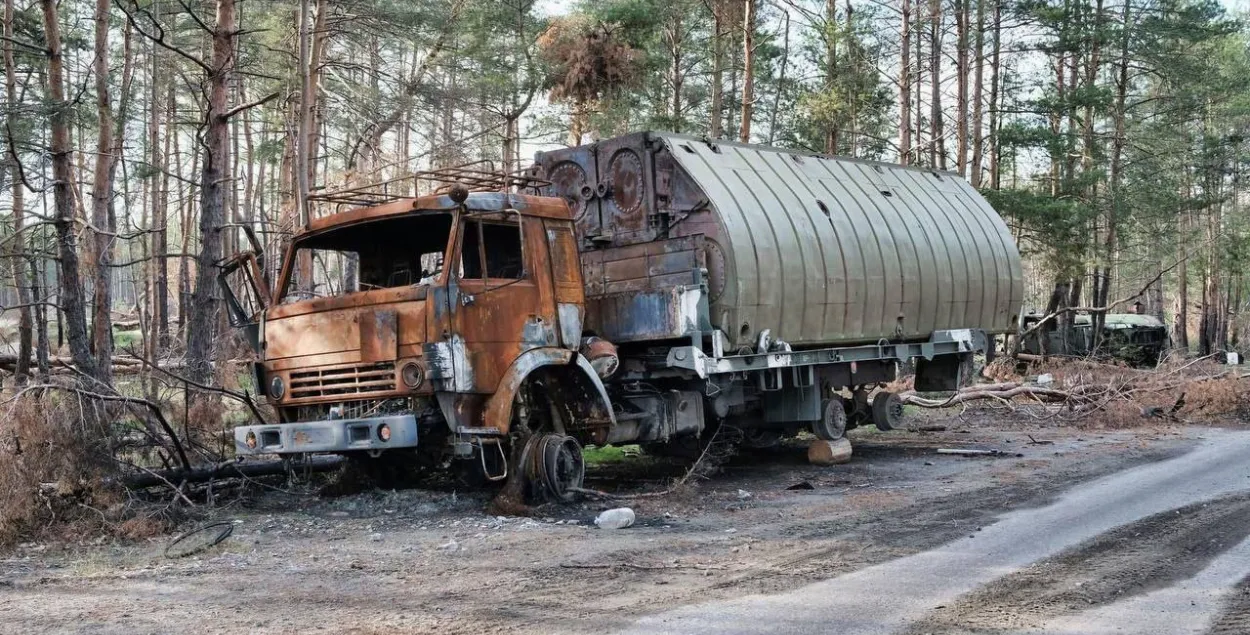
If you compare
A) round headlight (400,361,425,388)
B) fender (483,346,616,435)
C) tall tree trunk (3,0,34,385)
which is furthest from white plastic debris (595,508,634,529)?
tall tree trunk (3,0,34,385)

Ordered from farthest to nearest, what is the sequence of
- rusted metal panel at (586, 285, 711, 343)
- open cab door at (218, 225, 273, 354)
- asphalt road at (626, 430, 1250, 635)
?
rusted metal panel at (586, 285, 711, 343) → open cab door at (218, 225, 273, 354) → asphalt road at (626, 430, 1250, 635)

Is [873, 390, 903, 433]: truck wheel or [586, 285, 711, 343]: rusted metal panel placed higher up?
[586, 285, 711, 343]: rusted metal panel

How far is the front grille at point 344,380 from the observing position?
891 cm

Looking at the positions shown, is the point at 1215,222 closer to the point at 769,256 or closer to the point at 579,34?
the point at 579,34

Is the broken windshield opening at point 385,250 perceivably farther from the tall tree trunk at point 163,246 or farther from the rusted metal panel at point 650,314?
the tall tree trunk at point 163,246

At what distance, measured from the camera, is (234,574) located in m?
6.99

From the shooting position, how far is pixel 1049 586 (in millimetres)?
6402

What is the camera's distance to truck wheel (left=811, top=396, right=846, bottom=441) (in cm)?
1323

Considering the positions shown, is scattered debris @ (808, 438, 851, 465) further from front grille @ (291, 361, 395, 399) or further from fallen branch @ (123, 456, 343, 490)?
front grille @ (291, 361, 395, 399)

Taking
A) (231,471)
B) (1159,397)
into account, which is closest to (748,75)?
(1159,397)

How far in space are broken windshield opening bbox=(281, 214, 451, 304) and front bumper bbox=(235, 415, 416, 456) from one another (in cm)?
125

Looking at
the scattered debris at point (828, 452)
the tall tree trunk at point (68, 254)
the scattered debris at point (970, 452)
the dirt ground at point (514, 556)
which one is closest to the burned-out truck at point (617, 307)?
the scattered debris at point (828, 452)

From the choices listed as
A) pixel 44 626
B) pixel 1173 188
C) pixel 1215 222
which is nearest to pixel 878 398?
pixel 44 626

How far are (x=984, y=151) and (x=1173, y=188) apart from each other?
275 inches
